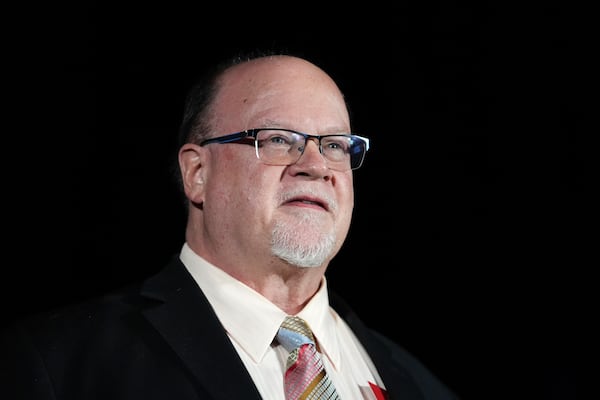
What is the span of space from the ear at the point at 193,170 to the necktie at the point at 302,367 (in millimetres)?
490

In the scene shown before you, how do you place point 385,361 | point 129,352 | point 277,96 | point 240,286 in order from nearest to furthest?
point 129,352 < point 240,286 < point 277,96 < point 385,361

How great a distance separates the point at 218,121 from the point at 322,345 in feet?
2.46

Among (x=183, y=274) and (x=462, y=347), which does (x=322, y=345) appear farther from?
(x=462, y=347)

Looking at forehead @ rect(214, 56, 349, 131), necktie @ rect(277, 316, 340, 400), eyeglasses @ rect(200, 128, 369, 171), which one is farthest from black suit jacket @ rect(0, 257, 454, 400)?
forehead @ rect(214, 56, 349, 131)

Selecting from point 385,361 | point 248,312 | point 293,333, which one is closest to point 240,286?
point 248,312

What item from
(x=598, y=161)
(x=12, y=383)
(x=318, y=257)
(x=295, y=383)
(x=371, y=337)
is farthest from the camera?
(x=598, y=161)

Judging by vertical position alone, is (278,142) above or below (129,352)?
above

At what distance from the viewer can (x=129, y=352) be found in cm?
177

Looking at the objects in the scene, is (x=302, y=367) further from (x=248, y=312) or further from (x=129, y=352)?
(x=129, y=352)

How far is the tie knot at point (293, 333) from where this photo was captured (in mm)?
1957

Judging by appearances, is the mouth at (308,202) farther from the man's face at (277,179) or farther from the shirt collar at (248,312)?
the shirt collar at (248,312)

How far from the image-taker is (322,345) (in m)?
2.06

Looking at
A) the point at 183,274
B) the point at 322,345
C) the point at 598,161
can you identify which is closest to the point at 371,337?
the point at 322,345

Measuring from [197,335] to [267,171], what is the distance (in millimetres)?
510
